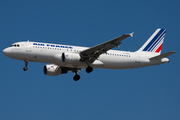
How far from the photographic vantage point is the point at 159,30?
4903 cm

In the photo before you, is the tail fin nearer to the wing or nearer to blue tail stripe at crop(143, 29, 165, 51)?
blue tail stripe at crop(143, 29, 165, 51)

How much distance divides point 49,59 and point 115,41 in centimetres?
859

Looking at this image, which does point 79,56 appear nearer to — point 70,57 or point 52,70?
point 70,57

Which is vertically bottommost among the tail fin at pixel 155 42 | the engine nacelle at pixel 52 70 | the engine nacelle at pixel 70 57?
the engine nacelle at pixel 52 70

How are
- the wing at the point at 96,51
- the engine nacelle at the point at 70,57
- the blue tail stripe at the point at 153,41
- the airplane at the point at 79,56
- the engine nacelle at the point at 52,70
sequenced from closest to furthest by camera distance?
the wing at the point at 96,51, the engine nacelle at the point at 70,57, the airplane at the point at 79,56, the engine nacelle at the point at 52,70, the blue tail stripe at the point at 153,41

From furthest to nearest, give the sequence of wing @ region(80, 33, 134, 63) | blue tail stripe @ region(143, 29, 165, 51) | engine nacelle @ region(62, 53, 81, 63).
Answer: blue tail stripe @ region(143, 29, 165, 51), engine nacelle @ region(62, 53, 81, 63), wing @ region(80, 33, 134, 63)

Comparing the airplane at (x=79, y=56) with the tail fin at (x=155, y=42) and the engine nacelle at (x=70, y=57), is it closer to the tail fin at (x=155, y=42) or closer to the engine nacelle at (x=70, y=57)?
the engine nacelle at (x=70, y=57)

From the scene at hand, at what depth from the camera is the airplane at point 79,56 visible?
129 ft

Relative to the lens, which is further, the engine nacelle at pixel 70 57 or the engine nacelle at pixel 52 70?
the engine nacelle at pixel 52 70

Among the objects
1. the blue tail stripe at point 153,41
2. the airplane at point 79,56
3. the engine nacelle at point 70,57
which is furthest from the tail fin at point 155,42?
the engine nacelle at point 70,57

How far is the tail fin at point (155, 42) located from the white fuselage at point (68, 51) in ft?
7.66

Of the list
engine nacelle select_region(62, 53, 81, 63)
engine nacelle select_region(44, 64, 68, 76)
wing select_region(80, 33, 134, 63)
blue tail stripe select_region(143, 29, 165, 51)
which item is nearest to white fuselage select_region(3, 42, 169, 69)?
engine nacelle select_region(62, 53, 81, 63)

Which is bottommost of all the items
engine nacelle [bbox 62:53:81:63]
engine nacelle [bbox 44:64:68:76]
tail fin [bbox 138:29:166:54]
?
engine nacelle [bbox 44:64:68:76]

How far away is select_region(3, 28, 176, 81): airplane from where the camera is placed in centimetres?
3931
